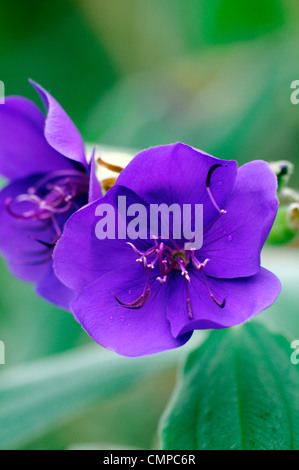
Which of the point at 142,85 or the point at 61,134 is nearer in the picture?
the point at 61,134

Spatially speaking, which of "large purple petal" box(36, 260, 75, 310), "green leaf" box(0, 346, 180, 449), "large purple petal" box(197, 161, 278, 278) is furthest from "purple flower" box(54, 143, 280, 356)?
"green leaf" box(0, 346, 180, 449)

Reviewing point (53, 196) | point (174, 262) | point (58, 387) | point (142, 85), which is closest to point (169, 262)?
point (174, 262)

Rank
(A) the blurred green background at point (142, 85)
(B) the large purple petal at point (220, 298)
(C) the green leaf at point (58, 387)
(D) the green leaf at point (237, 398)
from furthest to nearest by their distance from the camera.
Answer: (A) the blurred green background at point (142, 85) → (C) the green leaf at point (58, 387) → (D) the green leaf at point (237, 398) → (B) the large purple petal at point (220, 298)

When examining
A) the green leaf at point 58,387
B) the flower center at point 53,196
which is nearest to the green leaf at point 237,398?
the green leaf at point 58,387

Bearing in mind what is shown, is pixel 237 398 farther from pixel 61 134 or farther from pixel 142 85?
pixel 142 85

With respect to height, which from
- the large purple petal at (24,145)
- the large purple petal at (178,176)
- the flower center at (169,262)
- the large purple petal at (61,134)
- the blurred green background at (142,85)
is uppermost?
the blurred green background at (142,85)

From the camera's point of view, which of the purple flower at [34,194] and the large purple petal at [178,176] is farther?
the purple flower at [34,194]

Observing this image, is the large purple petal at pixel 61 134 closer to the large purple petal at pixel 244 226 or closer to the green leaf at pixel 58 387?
the large purple petal at pixel 244 226
